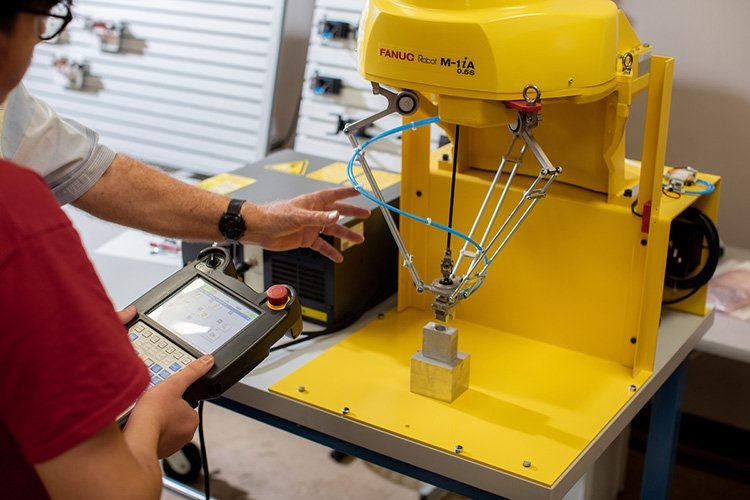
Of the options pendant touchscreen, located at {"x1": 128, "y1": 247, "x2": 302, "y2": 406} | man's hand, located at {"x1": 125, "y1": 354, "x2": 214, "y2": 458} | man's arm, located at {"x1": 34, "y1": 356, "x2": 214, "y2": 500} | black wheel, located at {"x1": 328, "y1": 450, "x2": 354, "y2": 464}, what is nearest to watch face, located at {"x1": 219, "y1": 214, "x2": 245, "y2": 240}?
pendant touchscreen, located at {"x1": 128, "y1": 247, "x2": 302, "y2": 406}

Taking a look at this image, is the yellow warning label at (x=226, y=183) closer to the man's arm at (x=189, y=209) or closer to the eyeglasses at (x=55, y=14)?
the man's arm at (x=189, y=209)

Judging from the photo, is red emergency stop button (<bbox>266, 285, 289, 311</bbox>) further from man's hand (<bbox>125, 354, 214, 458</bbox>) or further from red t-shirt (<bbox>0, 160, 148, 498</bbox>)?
red t-shirt (<bbox>0, 160, 148, 498</bbox>)

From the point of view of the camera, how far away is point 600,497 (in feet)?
7.79

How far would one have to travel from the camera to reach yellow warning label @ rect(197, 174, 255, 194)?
2021mm

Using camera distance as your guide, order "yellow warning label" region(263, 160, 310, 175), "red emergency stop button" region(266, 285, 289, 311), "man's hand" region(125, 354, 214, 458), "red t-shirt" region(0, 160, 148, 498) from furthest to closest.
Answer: "yellow warning label" region(263, 160, 310, 175) < "red emergency stop button" region(266, 285, 289, 311) < "man's hand" region(125, 354, 214, 458) < "red t-shirt" region(0, 160, 148, 498)

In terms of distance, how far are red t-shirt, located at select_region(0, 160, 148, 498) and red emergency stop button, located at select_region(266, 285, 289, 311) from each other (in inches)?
23.4

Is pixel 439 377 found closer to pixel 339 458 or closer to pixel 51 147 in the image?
pixel 51 147

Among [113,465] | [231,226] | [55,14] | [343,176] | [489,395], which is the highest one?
[55,14]

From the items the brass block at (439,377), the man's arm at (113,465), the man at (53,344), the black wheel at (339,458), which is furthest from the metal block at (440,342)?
the black wheel at (339,458)

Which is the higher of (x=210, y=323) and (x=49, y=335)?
(x=49, y=335)

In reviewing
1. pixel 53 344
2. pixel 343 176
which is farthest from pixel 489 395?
pixel 53 344

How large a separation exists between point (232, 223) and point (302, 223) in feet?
0.47

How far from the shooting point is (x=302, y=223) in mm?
1704

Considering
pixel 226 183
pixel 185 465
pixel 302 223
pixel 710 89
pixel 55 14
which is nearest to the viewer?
pixel 55 14
